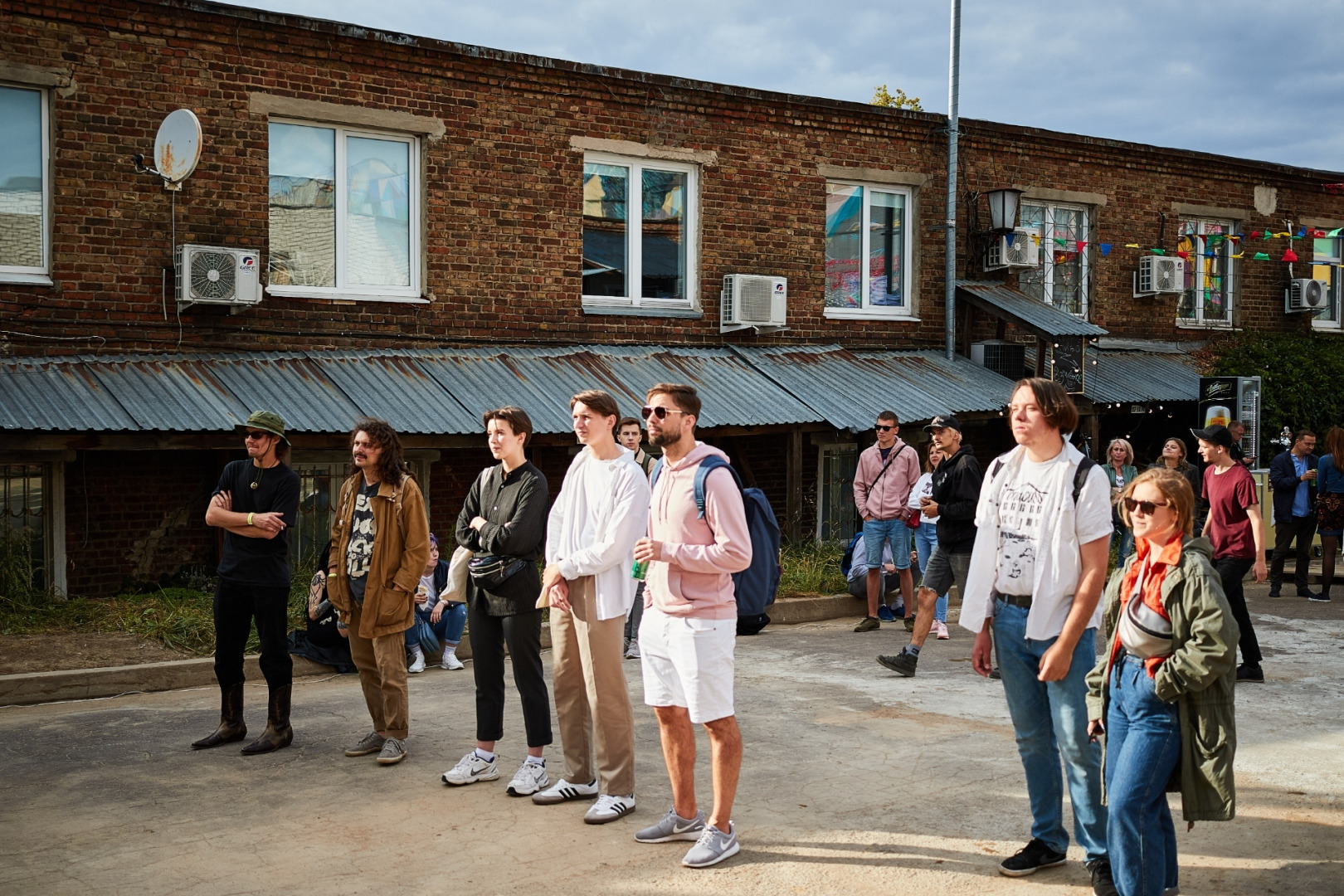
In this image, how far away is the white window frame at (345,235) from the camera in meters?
12.6

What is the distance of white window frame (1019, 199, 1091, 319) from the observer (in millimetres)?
18188

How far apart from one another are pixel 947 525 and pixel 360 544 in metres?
4.19

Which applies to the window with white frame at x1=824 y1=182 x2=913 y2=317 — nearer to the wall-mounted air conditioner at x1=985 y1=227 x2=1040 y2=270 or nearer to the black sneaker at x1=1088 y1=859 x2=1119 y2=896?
the wall-mounted air conditioner at x1=985 y1=227 x2=1040 y2=270

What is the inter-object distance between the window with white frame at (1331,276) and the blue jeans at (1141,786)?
20010 mm

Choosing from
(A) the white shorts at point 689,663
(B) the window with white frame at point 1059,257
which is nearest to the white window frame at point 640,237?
(B) the window with white frame at point 1059,257

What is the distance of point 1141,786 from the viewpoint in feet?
14.2

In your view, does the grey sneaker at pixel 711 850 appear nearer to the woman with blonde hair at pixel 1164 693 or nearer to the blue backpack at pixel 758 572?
the blue backpack at pixel 758 572

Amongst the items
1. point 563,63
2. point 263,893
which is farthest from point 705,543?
point 563,63

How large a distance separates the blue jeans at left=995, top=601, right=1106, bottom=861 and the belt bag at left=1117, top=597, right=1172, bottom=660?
1.16 feet

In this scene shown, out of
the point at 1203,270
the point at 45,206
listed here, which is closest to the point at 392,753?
the point at 45,206

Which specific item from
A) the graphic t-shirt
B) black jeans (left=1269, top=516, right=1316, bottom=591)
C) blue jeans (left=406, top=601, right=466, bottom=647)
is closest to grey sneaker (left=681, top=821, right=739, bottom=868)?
the graphic t-shirt

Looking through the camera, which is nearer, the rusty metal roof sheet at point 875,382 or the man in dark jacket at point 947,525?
the man in dark jacket at point 947,525

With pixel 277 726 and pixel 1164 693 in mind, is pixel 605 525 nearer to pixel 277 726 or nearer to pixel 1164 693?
pixel 1164 693

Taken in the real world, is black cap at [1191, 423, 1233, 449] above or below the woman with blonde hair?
above
